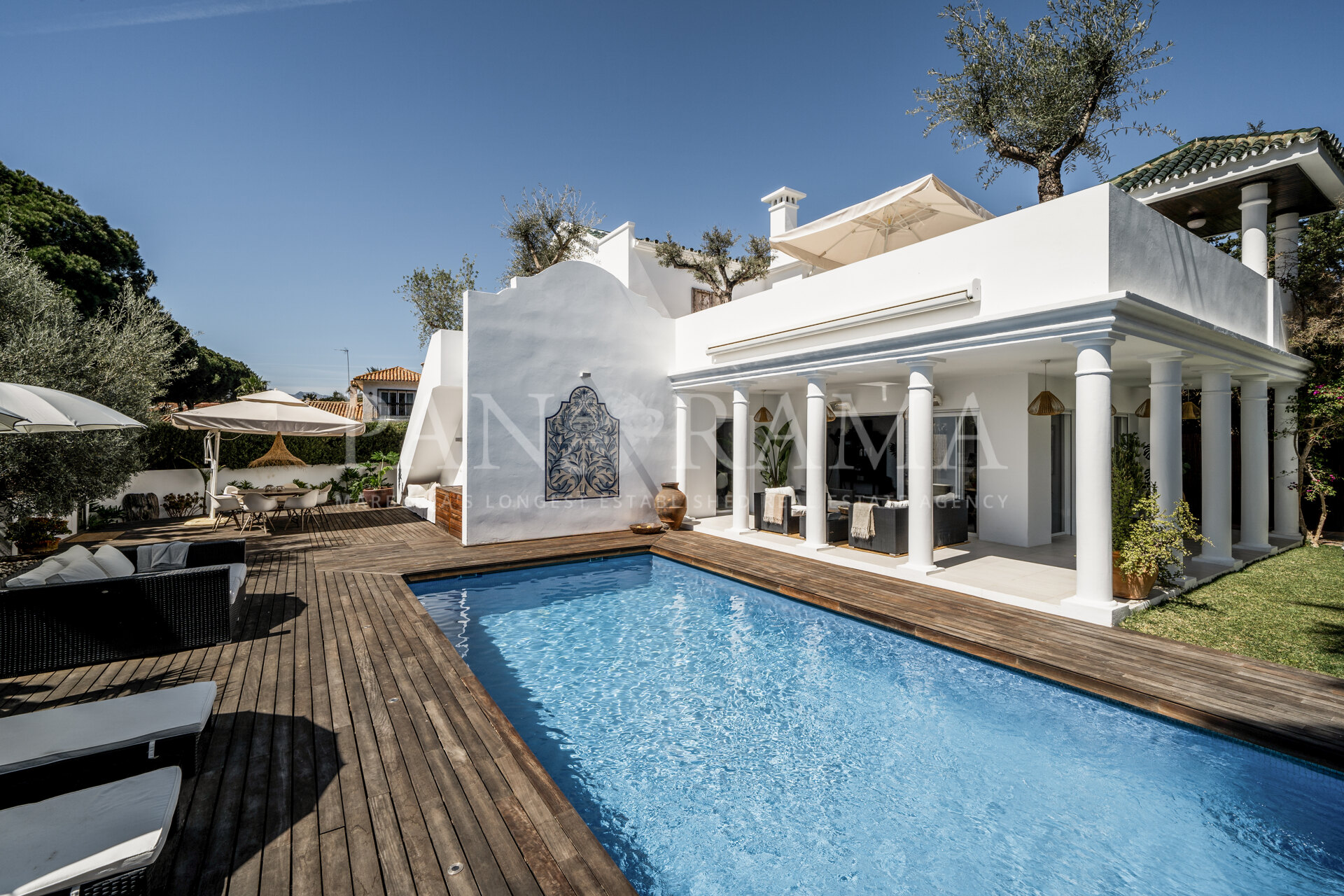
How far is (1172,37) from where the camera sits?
8.74 metres

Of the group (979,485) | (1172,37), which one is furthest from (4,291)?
(1172,37)

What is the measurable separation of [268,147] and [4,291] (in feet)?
15.8

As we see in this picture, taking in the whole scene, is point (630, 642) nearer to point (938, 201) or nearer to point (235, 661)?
point (235, 661)

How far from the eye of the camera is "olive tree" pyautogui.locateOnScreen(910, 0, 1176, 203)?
28.9ft

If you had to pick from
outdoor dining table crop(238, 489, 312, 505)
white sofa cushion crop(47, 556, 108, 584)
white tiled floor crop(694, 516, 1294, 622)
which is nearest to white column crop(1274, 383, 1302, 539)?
white tiled floor crop(694, 516, 1294, 622)

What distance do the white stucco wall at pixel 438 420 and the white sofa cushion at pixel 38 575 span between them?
26.2ft

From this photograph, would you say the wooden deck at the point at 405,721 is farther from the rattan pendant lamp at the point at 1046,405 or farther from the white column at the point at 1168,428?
the rattan pendant lamp at the point at 1046,405

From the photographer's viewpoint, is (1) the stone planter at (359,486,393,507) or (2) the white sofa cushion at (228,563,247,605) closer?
(2) the white sofa cushion at (228,563,247,605)

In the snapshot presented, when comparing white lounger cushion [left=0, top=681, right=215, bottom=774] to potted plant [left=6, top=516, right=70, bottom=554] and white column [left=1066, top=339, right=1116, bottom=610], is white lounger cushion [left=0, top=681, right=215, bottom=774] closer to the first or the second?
white column [left=1066, top=339, right=1116, bottom=610]

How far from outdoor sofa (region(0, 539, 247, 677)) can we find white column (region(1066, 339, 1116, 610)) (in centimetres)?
885

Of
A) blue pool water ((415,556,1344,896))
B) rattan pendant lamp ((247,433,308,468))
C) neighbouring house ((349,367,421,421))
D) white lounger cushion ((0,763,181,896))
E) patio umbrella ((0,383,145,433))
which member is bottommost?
blue pool water ((415,556,1344,896))

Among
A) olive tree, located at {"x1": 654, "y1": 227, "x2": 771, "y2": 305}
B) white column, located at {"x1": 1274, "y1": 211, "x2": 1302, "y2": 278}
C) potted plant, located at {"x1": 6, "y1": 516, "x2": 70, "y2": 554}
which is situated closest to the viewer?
potted plant, located at {"x1": 6, "y1": 516, "x2": 70, "y2": 554}

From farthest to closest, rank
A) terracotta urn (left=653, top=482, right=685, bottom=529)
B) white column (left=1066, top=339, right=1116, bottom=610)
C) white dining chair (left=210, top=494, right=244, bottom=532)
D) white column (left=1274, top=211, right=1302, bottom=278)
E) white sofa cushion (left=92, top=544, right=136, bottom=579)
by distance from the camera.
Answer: terracotta urn (left=653, top=482, right=685, bottom=529)
white dining chair (left=210, top=494, right=244, bottom=532)
white column (left=1274, top=211, right=1302, bottom=278)
white column (left=1066, top=339, right=1116, bottom=610)
white sofa cushion (left=92, top=544, right=136, bottom=579)

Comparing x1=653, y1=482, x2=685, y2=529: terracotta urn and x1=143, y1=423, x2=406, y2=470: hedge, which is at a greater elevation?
x1=143, y1=423, x2=406, y2=470: hedge
